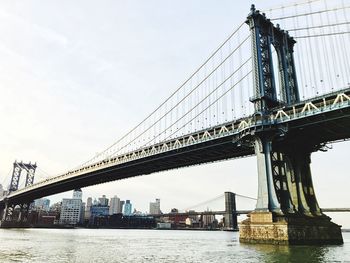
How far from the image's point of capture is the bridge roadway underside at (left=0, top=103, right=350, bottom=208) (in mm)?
38200

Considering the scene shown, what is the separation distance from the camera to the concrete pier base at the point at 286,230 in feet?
112

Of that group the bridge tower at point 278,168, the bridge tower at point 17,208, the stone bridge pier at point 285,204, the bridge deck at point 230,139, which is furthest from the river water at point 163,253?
the bridge tower at point 17,208

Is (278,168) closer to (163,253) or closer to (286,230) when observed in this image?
(286,230)

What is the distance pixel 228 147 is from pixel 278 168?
900 cm

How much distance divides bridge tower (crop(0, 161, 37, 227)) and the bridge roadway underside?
44.7m

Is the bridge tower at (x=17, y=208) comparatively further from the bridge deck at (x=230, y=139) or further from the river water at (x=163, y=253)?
the river water at (x=163, y=253)

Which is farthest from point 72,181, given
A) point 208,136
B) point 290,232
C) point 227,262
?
point 227,262

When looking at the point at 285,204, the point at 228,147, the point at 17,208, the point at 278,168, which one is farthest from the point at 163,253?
the point at 17,208

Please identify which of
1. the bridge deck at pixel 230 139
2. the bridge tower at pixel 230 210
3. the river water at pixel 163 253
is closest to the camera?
the river water at pixel 163 253

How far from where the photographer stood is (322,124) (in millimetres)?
38406

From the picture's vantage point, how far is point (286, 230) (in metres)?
33.6

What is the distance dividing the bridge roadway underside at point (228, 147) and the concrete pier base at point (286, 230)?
9134mm

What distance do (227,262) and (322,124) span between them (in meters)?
22.8

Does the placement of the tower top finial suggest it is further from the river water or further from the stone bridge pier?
the river water
